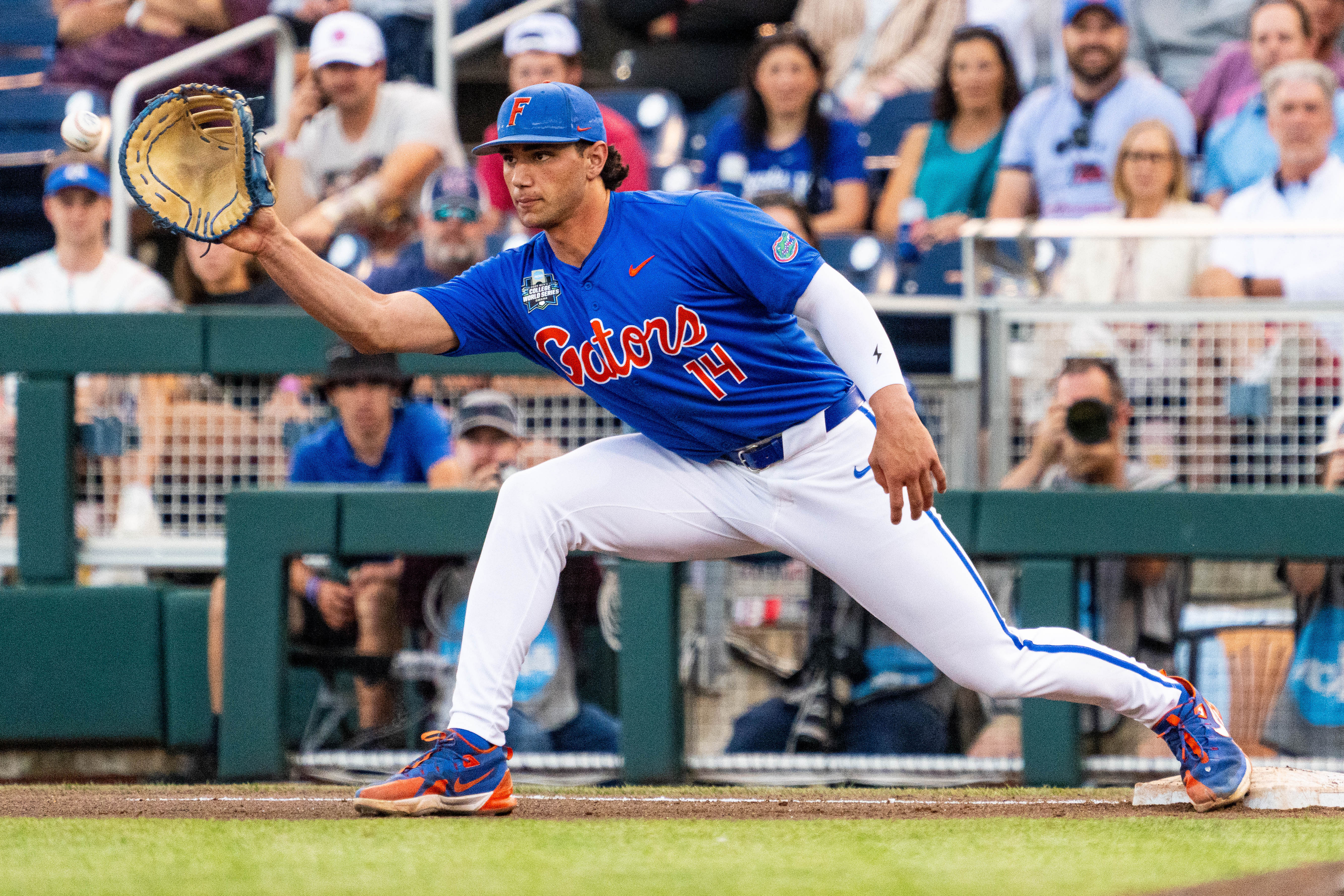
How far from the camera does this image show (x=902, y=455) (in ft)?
10.7

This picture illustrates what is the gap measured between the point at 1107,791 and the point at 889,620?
1192mm

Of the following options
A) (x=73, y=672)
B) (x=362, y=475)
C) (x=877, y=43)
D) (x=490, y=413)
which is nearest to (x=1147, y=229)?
(x=490, y=413)

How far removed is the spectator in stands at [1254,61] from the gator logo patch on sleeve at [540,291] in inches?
169

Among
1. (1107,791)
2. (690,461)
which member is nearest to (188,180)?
(690,461)

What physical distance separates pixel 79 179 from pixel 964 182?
3.67m

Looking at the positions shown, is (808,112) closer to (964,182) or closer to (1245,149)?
(964,182)

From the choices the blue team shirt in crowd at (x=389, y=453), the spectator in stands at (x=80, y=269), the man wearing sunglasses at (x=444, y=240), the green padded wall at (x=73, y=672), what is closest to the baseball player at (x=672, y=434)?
the blue team shirt in crowd at (x=389, y=453)

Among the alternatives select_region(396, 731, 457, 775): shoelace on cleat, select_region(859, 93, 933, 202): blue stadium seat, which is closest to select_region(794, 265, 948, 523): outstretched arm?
select_region(396, 731, 457, 775): shoelace on cleat

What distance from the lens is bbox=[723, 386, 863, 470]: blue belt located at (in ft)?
12.0

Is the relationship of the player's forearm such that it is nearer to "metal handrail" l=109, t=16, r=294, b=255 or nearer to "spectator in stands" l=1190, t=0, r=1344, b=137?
"spectator in stands" l=1190, t=0, r=1344, b=137

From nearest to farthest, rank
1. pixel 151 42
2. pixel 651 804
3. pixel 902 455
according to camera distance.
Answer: pixel 902 455, pixel 651 804, pixel 151 42

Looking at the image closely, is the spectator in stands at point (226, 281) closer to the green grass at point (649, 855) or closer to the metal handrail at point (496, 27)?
the metal handrail at point (496, 27)

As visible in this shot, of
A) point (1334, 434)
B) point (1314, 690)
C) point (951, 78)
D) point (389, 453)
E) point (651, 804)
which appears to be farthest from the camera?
point (951, 78)

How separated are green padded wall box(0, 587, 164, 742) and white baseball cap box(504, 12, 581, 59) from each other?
315 cm
